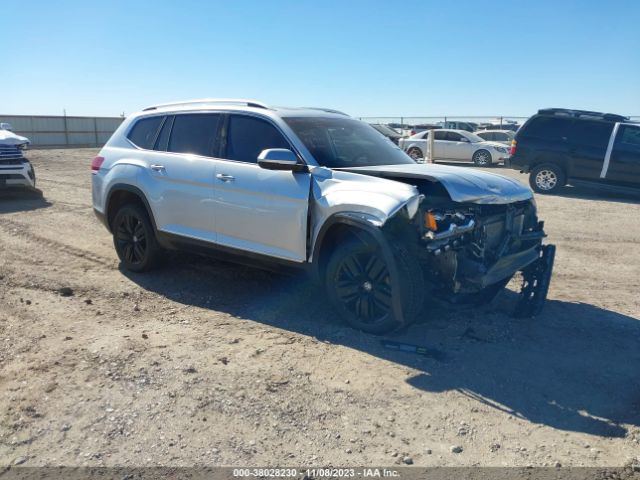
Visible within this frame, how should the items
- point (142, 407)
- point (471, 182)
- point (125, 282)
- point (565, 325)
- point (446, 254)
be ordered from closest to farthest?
point (142, 407)
point (446, 254)
point (471, 182)
point (565, 325)
point (125, 282)

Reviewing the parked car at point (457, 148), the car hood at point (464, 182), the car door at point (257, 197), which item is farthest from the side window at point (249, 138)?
the parked car at point (457, 148)

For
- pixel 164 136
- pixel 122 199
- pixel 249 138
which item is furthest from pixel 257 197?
pixel 122 199

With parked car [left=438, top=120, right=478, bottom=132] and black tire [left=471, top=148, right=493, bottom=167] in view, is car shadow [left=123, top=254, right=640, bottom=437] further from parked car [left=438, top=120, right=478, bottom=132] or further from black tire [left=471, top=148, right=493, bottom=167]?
parked car [left=438, top=120, right=478, bottom=132]

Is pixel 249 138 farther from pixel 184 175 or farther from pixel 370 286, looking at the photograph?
pixel 370 286

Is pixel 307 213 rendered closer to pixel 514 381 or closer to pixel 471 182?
pixel 471 182

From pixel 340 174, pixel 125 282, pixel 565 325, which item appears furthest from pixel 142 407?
pixel 565 325

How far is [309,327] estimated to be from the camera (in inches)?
196

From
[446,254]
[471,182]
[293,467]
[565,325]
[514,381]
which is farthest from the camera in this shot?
[565,325]

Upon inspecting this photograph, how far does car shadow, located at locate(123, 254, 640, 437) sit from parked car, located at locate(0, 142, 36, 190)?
669 cm

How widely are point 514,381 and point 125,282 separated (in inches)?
166

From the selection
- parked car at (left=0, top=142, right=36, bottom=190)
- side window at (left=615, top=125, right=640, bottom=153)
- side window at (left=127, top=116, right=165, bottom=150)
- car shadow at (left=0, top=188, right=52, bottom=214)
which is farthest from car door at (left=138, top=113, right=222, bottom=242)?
side window at (left=615, top=125, right=640, bottom=153)

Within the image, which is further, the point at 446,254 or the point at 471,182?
the point at 471,182

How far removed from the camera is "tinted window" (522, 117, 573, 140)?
14.3m

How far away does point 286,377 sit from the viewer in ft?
13.4
